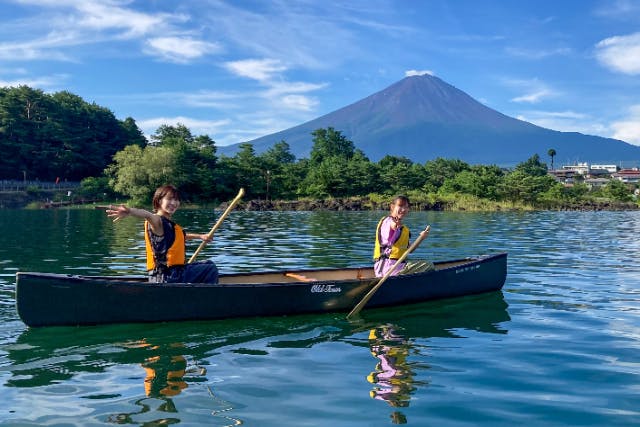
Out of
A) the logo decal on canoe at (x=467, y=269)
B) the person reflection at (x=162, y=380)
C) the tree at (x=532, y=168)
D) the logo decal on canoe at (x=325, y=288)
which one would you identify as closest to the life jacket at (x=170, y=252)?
the person reflection at (x=162, y=380)

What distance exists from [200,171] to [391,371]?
6995 centimetres

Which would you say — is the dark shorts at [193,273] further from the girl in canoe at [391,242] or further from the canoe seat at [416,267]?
the canoe seat at [416,267]

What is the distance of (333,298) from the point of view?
9891mm

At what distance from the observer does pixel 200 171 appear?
74500 millimetres

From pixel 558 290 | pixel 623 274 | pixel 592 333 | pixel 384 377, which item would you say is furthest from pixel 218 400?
pixel 623 274

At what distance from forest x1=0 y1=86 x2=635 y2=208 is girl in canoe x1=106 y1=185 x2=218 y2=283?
61402mm

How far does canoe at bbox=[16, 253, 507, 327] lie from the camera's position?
8.29 m

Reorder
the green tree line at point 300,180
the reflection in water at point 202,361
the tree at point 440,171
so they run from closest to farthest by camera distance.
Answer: the reflection in water at point 202,361 < the green tree line at point 300,180 < the tree at point 440,171

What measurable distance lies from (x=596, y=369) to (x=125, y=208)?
20.0 feet

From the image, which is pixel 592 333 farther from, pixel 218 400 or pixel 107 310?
pixel 107 310

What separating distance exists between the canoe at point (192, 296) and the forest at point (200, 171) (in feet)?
199

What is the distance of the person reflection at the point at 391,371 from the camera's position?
594cm

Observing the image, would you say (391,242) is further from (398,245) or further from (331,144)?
(331,144)

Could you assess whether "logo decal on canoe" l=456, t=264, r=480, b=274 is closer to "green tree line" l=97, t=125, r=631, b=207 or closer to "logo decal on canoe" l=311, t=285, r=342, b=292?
"logo decal on canoe" l=311, t=285, r=342, b=292
